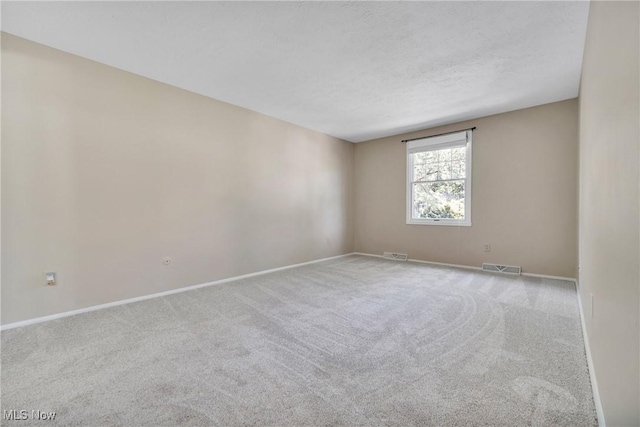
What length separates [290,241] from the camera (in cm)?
488

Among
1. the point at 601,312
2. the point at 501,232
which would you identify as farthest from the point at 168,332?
the point at 501,232

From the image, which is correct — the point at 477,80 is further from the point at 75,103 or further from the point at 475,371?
the point at 75,103

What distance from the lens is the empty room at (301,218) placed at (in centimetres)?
140

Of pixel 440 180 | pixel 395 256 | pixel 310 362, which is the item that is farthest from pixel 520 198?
pixel 310 362

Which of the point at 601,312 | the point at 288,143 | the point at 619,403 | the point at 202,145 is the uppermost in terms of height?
the point at 288,143

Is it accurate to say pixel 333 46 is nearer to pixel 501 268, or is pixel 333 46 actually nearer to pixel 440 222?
pixel 440 222

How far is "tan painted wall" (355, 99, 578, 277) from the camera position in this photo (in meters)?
3.87

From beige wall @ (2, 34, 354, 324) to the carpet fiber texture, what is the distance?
0.44 meters

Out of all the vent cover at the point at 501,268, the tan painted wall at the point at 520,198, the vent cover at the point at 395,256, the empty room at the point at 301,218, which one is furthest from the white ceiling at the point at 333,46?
the vent cover at the point at 395,256

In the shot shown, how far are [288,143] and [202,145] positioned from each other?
62.2 inches

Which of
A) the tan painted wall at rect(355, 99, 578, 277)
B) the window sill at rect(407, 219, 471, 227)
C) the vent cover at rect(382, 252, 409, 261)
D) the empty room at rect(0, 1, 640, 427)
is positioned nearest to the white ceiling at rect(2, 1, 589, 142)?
the empty room at rect(0, 1, 640, 427)

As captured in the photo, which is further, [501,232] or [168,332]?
[501,232]

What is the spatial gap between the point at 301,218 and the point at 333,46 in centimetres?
306

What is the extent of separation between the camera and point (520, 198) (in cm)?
422
